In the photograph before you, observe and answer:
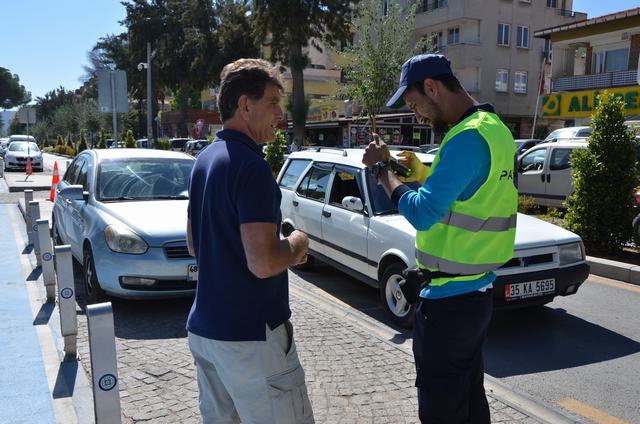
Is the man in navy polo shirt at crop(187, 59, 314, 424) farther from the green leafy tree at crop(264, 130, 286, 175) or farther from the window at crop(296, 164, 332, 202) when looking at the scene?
the green leafy tree at crop(264, 130, 286, 175)

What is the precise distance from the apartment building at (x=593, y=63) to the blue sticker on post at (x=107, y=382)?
1102 inches

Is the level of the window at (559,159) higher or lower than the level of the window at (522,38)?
lower

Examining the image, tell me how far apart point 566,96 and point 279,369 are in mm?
31413

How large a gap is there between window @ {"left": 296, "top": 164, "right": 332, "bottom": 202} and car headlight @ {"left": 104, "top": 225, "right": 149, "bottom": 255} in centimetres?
243

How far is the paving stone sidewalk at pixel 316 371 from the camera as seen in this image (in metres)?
3.69

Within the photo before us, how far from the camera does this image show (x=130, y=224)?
572cm

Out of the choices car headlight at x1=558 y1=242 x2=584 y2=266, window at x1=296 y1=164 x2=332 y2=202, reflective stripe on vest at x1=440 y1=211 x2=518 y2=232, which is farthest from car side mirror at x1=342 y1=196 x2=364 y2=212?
reflective stripe on vest at x1=440 y1=211 x2=518 y2=232

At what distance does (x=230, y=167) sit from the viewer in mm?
2014

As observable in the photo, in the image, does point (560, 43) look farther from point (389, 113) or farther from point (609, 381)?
point (609, 381)

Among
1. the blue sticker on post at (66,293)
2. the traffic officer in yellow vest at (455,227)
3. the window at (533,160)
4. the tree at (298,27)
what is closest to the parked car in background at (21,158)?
the tree at (298,27)

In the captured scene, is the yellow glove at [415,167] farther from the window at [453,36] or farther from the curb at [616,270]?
the window at [453,36]

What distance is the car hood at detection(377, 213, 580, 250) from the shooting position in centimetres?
529

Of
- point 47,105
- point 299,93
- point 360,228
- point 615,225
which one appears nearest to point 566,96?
point 299,93

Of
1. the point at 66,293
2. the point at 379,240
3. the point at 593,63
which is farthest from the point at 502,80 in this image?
the point at 66,293
